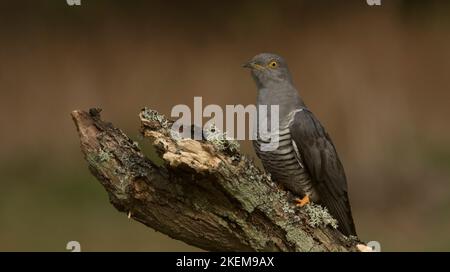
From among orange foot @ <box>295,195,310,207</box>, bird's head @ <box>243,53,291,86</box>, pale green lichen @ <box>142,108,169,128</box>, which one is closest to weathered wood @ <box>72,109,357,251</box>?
pale green lichen @ <box>142,108,169,128</box>

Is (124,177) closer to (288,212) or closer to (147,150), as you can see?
(288,212)

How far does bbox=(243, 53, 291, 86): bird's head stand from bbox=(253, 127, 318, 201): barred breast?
182 mm

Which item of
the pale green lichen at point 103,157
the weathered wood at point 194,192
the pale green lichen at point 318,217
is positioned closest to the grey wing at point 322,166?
the pale green lichen at point 318,217

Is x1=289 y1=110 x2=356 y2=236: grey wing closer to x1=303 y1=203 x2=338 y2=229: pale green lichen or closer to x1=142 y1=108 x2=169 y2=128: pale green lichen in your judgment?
x1=303 y1=203 x2=338 y2=229: pale green lichen

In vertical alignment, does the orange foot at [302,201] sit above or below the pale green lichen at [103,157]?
below

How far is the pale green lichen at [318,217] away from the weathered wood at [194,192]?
0.06m

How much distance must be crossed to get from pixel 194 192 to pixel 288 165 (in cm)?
48

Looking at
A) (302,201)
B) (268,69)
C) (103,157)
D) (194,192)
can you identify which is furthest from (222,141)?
(268,69)

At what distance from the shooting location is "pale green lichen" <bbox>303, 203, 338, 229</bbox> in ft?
7.16

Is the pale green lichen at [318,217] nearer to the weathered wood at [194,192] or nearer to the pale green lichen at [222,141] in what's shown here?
the weathered wood at [194,192]

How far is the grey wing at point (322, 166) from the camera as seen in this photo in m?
2.40

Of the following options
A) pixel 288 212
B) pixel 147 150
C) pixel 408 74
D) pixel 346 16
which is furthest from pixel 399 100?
pixel 288 212

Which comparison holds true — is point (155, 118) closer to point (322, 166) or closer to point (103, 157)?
point (103, 157)

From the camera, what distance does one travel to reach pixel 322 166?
243 centimetres
